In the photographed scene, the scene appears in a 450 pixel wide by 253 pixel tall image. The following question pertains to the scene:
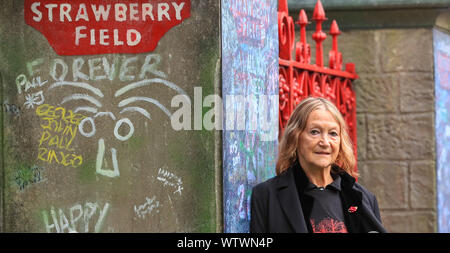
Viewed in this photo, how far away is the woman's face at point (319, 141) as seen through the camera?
3.96 m

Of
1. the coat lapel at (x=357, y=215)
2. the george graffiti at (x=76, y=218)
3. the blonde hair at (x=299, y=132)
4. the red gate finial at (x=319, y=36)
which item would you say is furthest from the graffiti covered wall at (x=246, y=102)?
the red gate finial at (x=319, y=36)

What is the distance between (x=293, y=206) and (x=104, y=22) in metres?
1.17

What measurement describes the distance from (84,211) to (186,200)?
0.48 meters

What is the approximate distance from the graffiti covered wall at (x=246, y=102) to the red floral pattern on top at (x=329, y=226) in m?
0.35

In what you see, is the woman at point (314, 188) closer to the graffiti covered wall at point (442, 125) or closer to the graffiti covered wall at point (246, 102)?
the graffiti covered wall at point (246, 102)

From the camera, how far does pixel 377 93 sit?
655 cm

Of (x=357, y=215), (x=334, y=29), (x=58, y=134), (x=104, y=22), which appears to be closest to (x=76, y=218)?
(x=58, y=134)

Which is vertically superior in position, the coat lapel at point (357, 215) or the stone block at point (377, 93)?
the stone block at point (377, 93)

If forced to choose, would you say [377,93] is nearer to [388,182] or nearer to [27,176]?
[388,182]

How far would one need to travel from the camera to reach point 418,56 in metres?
6.52

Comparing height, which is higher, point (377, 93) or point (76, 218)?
point (377, 93)

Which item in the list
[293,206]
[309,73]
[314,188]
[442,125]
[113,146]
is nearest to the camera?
[293,206]
